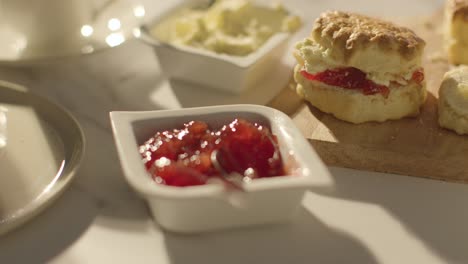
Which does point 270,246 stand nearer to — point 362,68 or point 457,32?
point 362,68

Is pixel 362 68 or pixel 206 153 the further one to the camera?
pixel 362 68

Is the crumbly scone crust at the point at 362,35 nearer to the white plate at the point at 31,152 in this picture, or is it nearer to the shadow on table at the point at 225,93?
the shadow on table at the point at 225,93

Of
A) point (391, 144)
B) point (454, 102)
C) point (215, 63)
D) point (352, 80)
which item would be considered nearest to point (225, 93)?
point (215, 63)

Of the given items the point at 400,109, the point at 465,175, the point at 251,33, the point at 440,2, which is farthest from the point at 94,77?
the point at 440,2

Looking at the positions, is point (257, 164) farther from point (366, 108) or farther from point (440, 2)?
point (440, 2)

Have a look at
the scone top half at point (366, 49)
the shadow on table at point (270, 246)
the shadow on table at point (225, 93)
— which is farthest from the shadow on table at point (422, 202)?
the shadow on table at point (225, 93)

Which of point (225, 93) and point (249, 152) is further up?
point (249, 152)
